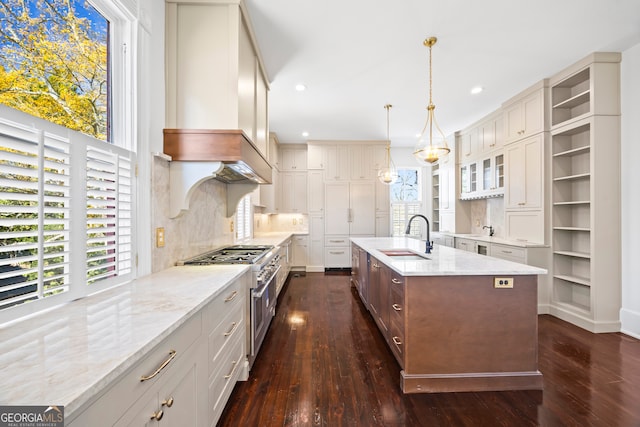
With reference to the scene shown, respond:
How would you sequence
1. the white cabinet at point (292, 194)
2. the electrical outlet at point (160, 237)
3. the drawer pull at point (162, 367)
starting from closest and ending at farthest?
the drawer pull at point (162, 367)
the electrical outlet at point (160, 237)
the white cabinet at point (292, 194)

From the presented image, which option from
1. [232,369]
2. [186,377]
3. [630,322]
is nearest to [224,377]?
[232,369]

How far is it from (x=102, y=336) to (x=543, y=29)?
3955 mm

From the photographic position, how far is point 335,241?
20.5 feet

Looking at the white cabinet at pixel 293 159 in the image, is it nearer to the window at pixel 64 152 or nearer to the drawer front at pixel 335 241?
the drawer front at pixel 335 241

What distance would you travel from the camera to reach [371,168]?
6.34m

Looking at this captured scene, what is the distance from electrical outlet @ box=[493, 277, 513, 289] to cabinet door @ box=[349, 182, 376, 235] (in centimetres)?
428

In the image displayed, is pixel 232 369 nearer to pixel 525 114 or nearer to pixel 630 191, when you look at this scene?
pixel 630 191

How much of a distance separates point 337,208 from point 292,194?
1127mm

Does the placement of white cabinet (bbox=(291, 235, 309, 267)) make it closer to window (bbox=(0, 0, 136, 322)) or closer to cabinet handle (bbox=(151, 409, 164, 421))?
window (bbox=(0, 0, 136, 322))

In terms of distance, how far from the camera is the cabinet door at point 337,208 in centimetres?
627

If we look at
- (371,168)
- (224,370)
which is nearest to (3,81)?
(224,370)

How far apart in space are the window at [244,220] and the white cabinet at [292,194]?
1.81 meters

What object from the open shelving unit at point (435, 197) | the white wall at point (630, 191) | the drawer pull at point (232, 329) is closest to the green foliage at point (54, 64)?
the drawer pull at point (232, 329)

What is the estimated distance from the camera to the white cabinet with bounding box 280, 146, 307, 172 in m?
6.48
